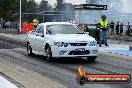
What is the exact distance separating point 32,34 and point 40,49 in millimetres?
1517

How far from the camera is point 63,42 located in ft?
46.3

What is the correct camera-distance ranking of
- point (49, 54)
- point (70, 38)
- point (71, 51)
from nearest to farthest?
point (71, 51), point (70, 38), point (49, 54)

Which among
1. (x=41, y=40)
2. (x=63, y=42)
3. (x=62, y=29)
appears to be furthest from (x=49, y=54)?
(x=62, y=29)

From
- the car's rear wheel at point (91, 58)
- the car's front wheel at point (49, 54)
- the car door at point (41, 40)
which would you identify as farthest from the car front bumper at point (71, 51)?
the car door at point (41, 40)

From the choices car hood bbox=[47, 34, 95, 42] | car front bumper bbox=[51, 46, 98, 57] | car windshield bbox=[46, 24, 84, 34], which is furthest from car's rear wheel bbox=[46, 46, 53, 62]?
car windshield bbox=[46, 24, 84, 34]

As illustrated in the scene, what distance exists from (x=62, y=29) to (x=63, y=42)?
4.51 feet

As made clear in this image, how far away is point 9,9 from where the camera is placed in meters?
96.6

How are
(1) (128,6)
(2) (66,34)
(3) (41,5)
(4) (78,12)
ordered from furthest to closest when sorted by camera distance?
1. (3) (41,5)
2. (1) (128,6)
3. (4) (78,12)
4. (2) (66,34)

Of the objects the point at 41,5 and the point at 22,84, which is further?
the point at 41,5

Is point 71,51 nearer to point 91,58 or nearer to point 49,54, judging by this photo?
point 49,54

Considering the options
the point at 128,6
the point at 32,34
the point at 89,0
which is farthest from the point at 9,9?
the point at 32,34

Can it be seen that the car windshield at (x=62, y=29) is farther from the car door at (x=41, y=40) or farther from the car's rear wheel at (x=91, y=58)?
Result: the car's rear wheel at (x=91, y=58)

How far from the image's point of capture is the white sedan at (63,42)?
14.1 metres

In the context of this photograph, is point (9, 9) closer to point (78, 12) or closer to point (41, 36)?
point (78, 12)
